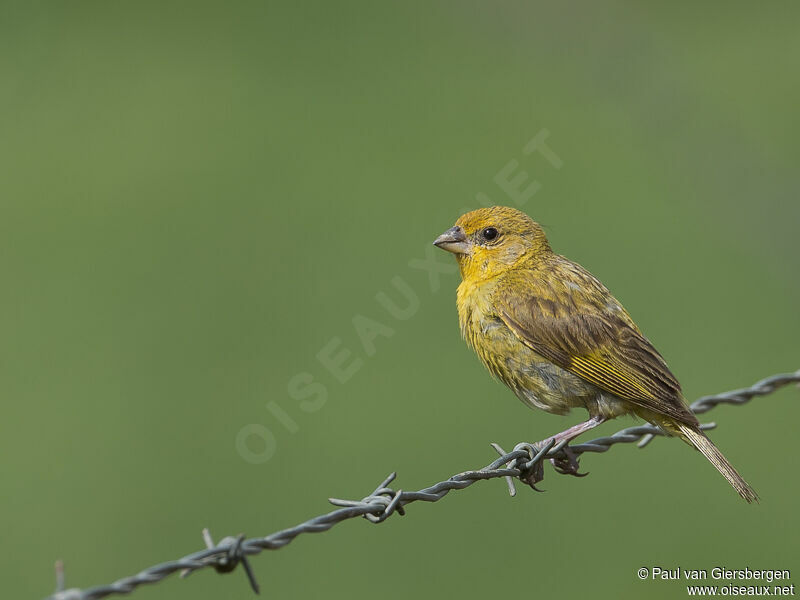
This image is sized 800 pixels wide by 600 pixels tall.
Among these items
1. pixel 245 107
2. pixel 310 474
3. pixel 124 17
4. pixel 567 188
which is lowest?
pixel 310 474

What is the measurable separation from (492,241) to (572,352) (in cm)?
92

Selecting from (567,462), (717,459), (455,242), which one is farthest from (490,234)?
(717,459)

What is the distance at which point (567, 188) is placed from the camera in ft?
44.6

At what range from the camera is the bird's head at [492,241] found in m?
5.98

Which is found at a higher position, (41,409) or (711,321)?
(41,409)

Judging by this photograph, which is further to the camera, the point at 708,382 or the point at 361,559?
the point at 708,382

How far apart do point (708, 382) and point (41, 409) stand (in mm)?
5940

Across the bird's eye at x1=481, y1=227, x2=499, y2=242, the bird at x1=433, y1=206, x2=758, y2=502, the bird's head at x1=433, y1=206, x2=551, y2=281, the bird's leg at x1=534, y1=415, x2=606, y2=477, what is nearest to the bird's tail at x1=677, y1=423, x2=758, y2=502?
the bird at x1=433, y1=206, x2=758, y2=502

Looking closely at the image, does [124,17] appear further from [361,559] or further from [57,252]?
[361,559]

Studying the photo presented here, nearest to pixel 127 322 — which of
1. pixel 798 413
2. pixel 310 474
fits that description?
pixel 310 474

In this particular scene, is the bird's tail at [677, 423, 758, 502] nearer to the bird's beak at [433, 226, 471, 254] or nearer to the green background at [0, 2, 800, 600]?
the bird's beak at [433, 226, 471, 254]

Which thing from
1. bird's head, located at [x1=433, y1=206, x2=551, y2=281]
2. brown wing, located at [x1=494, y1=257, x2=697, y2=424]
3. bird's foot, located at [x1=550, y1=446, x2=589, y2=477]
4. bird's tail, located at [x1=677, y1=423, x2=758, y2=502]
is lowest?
bird's tail, located at [x1=677, y1=423, x2=758, y2=502]

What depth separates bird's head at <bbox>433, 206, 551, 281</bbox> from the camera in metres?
5.98

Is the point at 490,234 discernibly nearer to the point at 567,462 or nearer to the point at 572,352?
the point at 572,352
